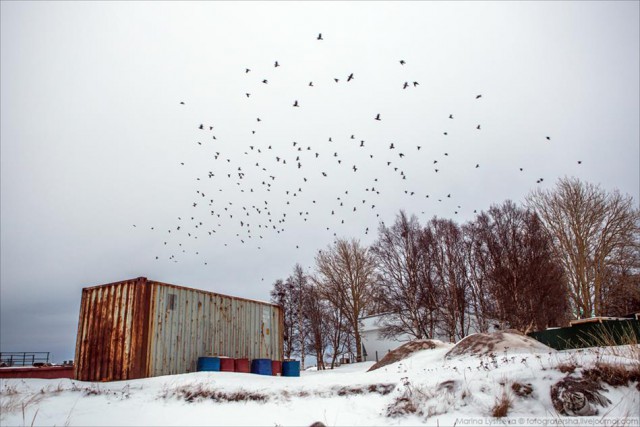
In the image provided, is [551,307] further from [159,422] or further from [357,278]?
[159,422]

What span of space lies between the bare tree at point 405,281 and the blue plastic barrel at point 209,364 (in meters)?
16.1

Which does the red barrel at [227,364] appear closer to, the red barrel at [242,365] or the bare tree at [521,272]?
the red barrel at [242,365]

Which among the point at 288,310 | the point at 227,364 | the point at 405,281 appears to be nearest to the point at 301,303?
the point at 288,310

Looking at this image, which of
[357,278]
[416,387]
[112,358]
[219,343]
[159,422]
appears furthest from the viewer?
[357,278]

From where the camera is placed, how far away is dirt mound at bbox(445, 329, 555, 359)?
443 inches

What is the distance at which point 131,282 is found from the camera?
14156 millimetres

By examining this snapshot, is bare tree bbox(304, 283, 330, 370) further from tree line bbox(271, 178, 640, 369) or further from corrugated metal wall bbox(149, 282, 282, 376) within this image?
corrugated metal wall bbox(149, 282, 282, 376)

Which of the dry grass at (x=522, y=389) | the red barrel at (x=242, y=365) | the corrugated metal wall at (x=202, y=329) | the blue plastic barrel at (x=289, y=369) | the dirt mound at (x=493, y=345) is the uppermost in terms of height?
the corrugated metal wall at (x=202, y=329)

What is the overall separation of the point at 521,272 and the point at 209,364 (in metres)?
20.3

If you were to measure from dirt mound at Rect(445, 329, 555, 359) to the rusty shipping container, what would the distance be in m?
9.20

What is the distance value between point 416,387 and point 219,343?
10.1m

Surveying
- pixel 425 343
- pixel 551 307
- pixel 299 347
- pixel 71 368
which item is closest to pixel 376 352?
pixel 299 347

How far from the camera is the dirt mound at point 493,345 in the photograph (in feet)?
36.9

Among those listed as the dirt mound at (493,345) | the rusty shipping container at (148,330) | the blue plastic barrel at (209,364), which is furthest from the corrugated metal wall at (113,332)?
the dirt mound at (493,345)
